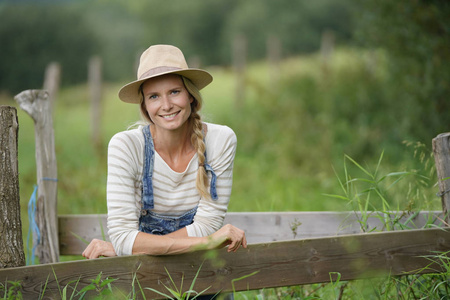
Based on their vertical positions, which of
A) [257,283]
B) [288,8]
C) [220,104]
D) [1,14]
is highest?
[288,8]

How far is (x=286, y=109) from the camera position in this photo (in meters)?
10.4

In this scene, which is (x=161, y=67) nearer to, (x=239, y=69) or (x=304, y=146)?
(x=304, y=146)

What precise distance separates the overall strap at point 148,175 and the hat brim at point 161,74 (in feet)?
0.88

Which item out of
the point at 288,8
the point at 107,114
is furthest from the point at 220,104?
the point at 288,8

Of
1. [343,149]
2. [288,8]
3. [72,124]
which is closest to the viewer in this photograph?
[343,149]

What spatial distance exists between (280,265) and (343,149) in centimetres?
620

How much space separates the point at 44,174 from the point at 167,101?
1314 mm

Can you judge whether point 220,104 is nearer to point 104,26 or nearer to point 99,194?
point 99,194

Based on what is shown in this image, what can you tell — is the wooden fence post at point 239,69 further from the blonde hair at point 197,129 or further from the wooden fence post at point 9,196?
the wooden fence post at point 9,196

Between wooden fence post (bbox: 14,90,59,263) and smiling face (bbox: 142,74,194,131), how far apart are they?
1076 millimetres

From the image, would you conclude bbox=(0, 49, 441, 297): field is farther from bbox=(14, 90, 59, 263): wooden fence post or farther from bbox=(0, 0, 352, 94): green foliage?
bbox=(0, 0, 352, 94): green foliage

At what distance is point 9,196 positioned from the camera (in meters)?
2.67

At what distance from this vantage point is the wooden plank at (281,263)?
259 cm

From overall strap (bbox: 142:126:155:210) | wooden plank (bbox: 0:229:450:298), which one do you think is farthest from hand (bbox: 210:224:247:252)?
overall strap (bbox: 142:126:155:210)
